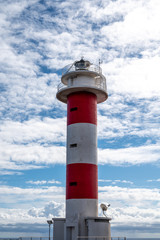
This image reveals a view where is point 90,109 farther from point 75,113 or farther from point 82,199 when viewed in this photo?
point 82,199

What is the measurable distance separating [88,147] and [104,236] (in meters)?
7.30

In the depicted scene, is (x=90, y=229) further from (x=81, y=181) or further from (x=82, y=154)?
(x=82, y=154)

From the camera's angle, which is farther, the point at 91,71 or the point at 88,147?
the point at 91,71

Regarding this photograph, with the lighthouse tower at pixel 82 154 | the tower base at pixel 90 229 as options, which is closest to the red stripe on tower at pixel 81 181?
the lighthouse tower at pixel 82 154

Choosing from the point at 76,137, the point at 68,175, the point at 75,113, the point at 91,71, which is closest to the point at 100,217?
the point at 68,175

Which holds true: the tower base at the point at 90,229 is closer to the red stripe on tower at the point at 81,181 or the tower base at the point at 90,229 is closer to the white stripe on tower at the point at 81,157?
the white stripe on tower at the point at 81,157

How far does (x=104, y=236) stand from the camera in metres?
24.3

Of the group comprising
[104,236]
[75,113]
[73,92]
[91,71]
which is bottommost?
[104,236]

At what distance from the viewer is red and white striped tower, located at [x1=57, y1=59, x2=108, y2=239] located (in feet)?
81.9

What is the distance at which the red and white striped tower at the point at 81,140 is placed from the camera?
81.9 feet

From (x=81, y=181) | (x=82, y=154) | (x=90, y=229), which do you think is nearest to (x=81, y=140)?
(x=82, y=154)

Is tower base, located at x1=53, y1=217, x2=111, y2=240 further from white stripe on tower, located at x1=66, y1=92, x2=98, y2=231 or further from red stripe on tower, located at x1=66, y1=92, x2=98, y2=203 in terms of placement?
red stripe on tower, located at x1=66, y1=92, x2=98, y2=203

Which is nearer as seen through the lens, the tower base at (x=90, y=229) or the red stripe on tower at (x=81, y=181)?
the tower base at (x=90, y=229)

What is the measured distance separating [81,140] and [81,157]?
1474mm
